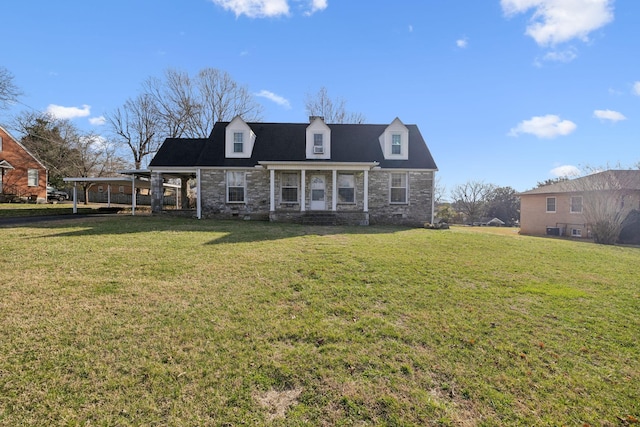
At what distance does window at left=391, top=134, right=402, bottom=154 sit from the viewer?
16859 millimetres

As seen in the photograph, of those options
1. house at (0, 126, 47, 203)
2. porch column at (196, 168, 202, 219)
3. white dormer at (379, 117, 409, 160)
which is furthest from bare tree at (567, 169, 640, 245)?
house at (0, 126, 47, 203)

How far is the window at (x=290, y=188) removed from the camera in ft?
54.0

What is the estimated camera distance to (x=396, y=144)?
16875 mm

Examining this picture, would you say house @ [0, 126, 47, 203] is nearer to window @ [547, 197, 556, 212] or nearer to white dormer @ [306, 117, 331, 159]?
white dormer @ [306, 117, 331, 159]

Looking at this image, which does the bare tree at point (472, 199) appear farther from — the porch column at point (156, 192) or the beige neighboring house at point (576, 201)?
the porch column at point (156, 192)

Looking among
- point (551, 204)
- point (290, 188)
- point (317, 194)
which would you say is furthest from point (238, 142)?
point (551, 204)

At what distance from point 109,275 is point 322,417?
472 centimetres

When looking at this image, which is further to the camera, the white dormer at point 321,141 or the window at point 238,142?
the window at point 238,142

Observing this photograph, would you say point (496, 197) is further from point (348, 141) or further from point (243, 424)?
point (243, 424)

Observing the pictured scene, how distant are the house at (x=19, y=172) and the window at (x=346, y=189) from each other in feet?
82.1

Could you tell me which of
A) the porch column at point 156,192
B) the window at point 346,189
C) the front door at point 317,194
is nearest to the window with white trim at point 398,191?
the window at point 346,189

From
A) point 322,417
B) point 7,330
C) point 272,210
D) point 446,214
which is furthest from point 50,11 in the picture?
point 446,214

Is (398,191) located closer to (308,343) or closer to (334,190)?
(334,190)

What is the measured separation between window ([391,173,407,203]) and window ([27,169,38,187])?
2987 cm
